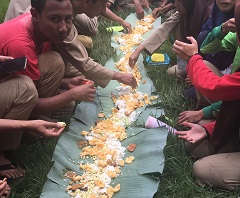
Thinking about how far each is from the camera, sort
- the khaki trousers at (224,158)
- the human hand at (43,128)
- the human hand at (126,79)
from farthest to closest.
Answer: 1. the human hand at (126,79)
2. the khaki trousers at (224,158)
3. the human hand at (43,128)

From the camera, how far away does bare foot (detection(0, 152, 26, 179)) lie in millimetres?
2227

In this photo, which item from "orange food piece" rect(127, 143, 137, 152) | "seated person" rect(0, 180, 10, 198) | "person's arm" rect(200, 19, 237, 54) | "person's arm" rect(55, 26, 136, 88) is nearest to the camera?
"seated person" rect(0, 180, 10, 198)

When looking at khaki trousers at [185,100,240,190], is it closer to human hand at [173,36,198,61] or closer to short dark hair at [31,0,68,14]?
human hand at [173,36,198,61]

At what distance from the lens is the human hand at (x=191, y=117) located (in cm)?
262

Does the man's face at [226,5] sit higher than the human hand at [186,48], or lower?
higher

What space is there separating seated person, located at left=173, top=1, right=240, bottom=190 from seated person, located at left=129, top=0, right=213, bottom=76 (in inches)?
41.1

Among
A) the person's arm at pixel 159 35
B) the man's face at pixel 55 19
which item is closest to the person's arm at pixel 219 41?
the person's arm at pixel 159 35

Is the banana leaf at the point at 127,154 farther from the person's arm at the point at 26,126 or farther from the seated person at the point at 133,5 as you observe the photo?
the seated person at the point at 133,5

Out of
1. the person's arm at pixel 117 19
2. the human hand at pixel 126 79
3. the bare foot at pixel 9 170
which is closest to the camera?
the bare foot at pixel 9 170

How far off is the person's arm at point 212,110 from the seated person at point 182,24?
102 cm

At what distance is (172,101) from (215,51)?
0.55 m

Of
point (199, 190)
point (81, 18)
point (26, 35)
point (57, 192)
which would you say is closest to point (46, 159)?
point (57, 192)

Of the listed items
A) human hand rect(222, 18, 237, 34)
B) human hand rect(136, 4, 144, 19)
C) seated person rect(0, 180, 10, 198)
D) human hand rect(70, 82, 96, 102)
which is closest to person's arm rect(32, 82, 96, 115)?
human hand rect(70, 82, 96, 102)

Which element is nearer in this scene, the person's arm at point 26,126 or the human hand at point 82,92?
the person's arm at point 26,126
